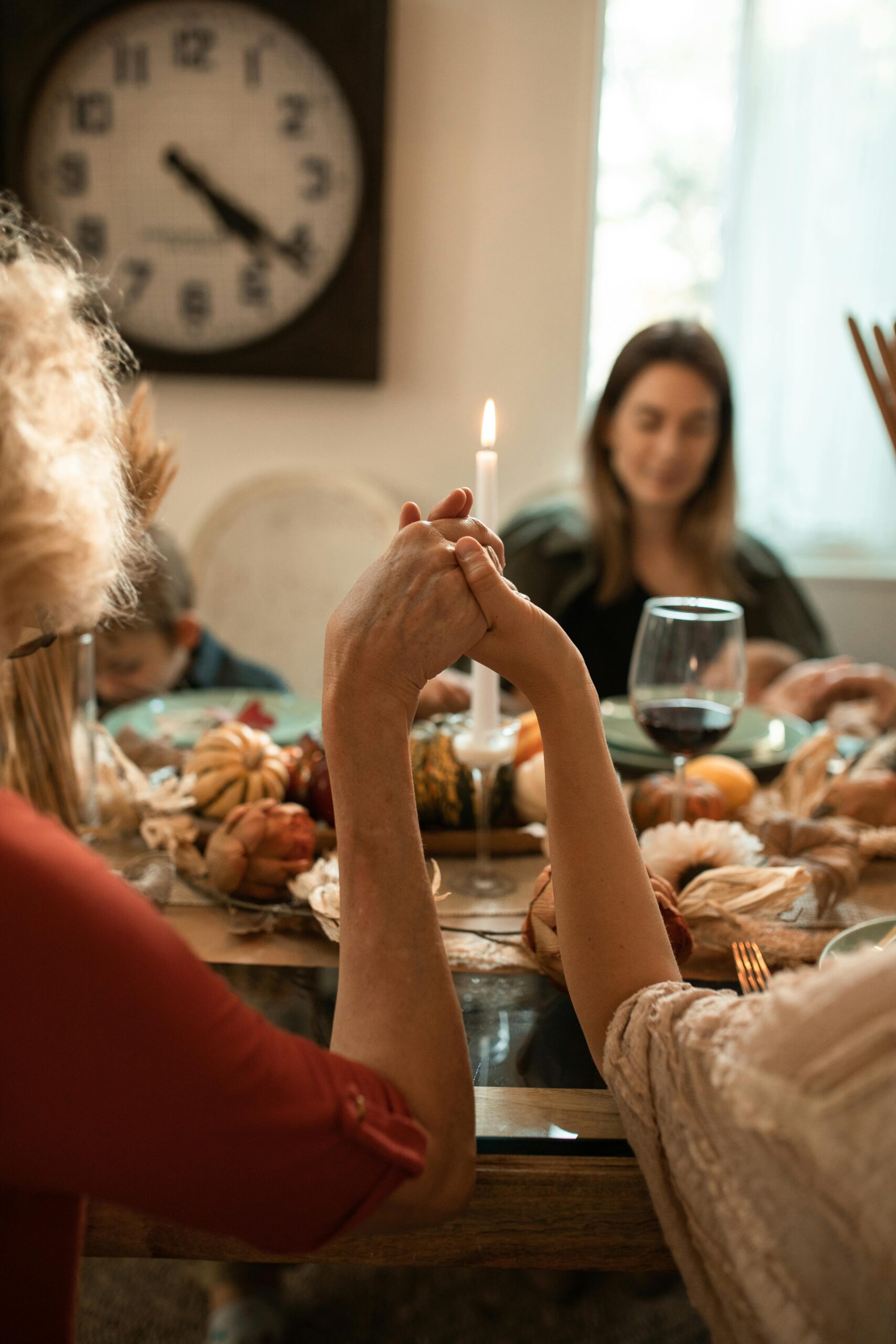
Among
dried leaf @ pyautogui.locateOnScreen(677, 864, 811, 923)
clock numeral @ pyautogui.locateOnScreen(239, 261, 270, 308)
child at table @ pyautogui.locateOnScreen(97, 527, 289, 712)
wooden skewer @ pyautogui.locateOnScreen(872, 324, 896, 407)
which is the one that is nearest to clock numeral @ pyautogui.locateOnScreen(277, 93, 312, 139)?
clock numeral @ pyautogui.locateOnScreen(239, 261, 270, 308)

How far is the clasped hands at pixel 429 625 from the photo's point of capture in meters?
0.63

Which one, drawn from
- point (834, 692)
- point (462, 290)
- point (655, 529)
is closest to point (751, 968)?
point (834, 692)

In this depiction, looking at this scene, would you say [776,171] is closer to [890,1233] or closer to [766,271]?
[766,271]

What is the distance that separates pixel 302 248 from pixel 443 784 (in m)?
1.95

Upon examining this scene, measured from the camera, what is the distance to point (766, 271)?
2629 millimetres

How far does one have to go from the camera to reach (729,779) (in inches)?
40.1

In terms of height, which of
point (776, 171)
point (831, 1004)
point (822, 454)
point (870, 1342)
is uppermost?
point (776, 171)

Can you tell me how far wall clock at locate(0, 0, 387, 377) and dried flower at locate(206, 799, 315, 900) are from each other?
1.92m

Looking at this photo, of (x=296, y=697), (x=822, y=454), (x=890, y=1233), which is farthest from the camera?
(x=822, y=454)

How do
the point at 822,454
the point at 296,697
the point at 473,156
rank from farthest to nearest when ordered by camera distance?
the point at 822,454 < the point at 473,156 < the point at 296,697

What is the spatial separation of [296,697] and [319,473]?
4.43 feet

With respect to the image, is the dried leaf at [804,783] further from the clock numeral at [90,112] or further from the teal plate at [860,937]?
the clock numeral at [90,112]

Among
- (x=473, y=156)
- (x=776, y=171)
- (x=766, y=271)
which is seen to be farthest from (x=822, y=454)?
(x=473, y=156)

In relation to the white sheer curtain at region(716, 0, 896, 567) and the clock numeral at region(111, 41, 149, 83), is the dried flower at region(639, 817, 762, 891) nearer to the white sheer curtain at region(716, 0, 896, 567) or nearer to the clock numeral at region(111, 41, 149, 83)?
the white sheer curtain at region(716, 0, 896, 567)
